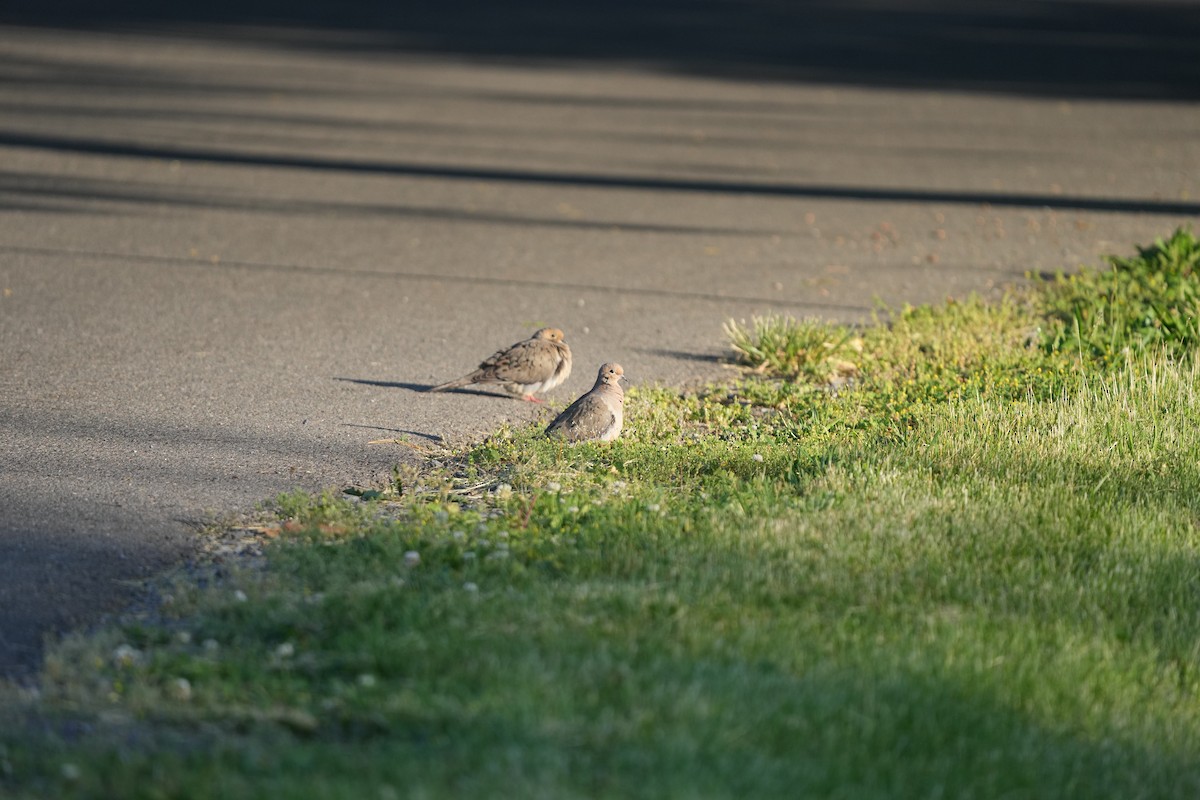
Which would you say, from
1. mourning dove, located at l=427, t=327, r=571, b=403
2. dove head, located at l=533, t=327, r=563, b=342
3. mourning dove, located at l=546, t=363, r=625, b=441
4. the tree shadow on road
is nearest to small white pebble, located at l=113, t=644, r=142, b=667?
mourning dove, located at l=546, t=363, r=625, b=441

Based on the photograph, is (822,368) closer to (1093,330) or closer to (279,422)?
(1093,330)

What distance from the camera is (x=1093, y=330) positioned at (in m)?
7.93

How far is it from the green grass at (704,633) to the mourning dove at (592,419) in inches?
2.8

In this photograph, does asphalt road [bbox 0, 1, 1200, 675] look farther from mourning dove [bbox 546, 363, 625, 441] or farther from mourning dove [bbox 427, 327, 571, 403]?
mourning dove [bbox 546, 363, 625, 441]

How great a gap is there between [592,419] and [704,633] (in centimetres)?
203

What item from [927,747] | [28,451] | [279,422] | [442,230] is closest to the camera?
[927,747]

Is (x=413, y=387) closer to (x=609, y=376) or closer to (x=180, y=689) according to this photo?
(x=609, y=376)

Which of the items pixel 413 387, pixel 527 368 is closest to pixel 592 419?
pixel 527 368

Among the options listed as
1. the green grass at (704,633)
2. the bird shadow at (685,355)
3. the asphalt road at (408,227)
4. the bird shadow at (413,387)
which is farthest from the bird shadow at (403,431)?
the bird shadow at (685,355)

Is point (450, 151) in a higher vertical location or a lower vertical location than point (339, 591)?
higher

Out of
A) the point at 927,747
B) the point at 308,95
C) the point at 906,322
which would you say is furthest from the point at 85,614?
the point at 308,95

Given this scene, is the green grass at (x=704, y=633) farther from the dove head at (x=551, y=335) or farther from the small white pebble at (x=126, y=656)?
the dove head at (x=551, y=335)

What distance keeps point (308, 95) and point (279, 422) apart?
14.0 m

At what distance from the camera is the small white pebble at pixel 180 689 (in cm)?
399
